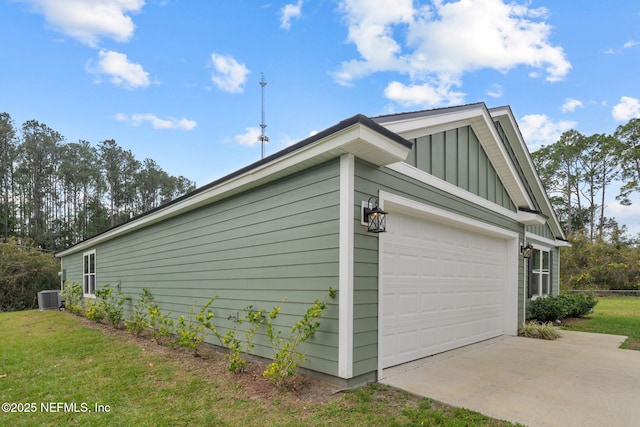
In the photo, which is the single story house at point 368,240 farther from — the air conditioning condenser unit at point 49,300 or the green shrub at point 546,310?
the air conditioning condenser unit at point 49,300

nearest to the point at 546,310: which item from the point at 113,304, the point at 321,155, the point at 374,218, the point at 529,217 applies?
the point at 529,217

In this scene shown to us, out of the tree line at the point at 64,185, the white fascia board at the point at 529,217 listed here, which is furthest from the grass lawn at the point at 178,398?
the tree line at the point at 64,185

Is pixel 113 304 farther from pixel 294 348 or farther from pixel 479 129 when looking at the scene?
pixel 479 129

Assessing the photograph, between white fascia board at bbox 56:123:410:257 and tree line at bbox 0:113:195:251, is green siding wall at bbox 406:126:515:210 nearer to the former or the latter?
white fascia board at bbox 56:123:410:257

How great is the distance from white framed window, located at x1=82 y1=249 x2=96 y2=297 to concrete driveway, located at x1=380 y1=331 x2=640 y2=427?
12.0 meters

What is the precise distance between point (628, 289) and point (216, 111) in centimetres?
2585

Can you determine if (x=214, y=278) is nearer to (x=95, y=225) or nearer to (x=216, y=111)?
(x=216, y=111)

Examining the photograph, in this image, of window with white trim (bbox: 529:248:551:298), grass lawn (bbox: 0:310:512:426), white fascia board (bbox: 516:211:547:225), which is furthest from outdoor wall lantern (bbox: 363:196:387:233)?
window with white trim (bbox: 529:248:551:298)

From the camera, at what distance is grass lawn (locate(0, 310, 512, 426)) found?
10.5 feet

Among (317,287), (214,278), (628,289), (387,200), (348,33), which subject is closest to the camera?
(317,287)

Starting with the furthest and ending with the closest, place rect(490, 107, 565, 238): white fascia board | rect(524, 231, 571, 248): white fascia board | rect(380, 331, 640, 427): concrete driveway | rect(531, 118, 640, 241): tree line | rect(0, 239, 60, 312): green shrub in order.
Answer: rect(531, 118, 640, 241): tree line, rect(0, 239, 60, 312): green shrub, rect(524, 231, 571, 248): white fascia board, rect(490, 107, 565, 238): white fascia board, rect(380, 331, 640, 427): concrete driveway

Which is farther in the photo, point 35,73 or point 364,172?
point 35,73

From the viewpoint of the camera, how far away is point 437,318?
5.59 meters

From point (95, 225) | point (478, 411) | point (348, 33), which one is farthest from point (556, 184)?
point (95, 225)
